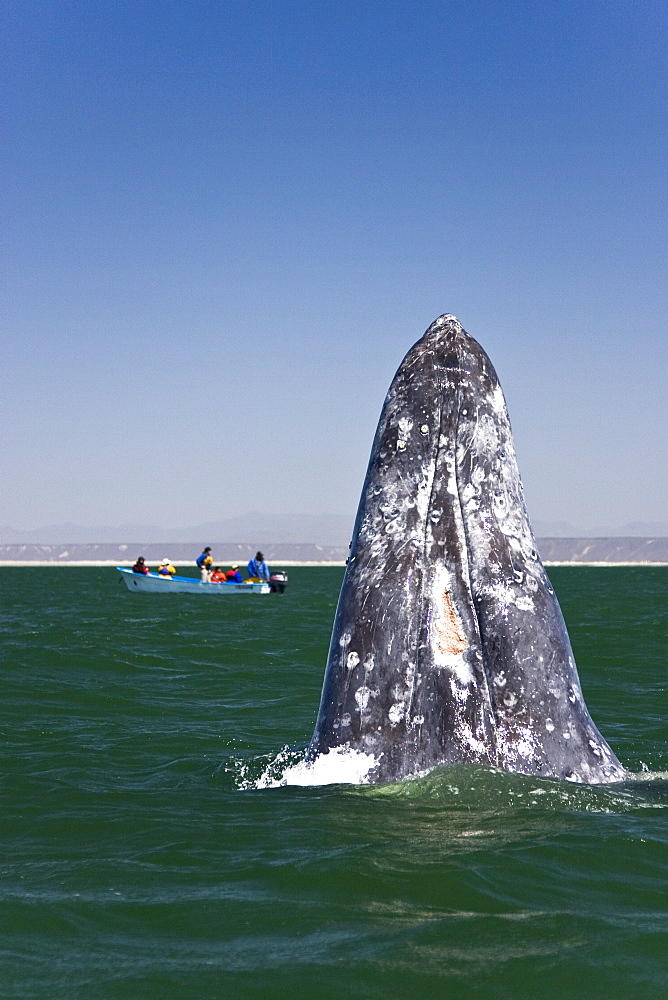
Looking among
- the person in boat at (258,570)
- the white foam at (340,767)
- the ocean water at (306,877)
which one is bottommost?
the ocean water at (306,877)

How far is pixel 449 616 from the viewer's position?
193 inches

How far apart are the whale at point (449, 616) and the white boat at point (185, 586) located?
34.1 meters

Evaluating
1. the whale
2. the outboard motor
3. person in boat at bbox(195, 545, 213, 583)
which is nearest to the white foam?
the whale

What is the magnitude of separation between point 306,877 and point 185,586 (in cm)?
3622

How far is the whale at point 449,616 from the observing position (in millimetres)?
4750

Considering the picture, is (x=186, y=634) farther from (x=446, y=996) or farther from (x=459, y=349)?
(x=446, y=996)

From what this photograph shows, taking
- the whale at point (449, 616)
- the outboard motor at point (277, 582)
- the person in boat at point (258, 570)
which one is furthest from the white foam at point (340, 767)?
the outboard motor at point (277, 582)

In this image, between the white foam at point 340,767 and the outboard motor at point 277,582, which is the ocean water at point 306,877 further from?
the outboard motor at point 277,582

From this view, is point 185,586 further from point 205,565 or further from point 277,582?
point 277,582

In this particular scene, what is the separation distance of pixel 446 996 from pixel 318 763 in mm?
2168

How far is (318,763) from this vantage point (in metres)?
5.00

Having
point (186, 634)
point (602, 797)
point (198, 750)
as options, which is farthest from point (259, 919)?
point (186, 634)

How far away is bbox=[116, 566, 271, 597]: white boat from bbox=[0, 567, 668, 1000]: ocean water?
31.0m

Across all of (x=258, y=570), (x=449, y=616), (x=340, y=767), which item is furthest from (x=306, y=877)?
(x=258, y=570)
